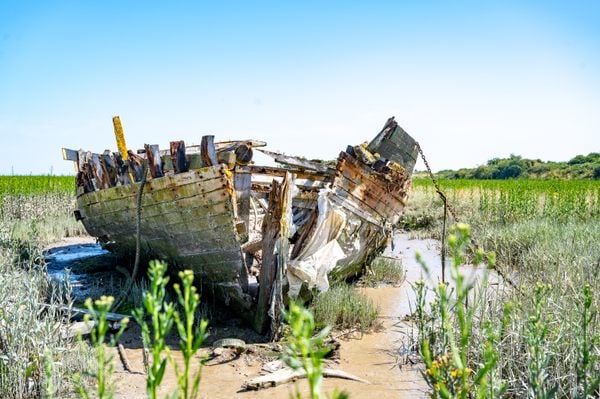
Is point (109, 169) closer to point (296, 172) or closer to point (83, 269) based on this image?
point (296, 172)

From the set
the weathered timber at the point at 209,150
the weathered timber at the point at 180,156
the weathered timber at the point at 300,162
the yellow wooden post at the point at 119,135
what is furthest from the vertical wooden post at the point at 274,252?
the yellow wooden post at the point at 119,135

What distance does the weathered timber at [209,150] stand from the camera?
19.5ft

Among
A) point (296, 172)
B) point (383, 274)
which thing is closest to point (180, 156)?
point (296, 172)

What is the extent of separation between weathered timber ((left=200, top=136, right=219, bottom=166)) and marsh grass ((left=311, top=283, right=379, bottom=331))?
93.7 inches

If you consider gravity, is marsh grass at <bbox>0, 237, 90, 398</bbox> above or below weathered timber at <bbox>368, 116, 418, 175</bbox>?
below

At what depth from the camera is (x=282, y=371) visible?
522 centimetres

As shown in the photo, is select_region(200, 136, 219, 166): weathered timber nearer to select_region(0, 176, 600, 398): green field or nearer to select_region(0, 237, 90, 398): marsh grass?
select_region(0, 176, 600, 398): green field

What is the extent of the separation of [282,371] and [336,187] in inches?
104

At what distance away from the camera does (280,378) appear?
16.5 feet

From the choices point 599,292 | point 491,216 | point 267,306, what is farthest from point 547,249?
point 491,216

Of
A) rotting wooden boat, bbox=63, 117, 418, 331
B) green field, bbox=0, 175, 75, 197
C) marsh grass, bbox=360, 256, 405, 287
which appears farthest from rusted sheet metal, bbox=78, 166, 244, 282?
green field, bbox=0, 175, 75, 197

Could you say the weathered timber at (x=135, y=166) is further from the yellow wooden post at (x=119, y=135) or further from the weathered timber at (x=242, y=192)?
the weathered timber at (x=242, y=192)

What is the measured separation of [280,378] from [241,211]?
2818 mm

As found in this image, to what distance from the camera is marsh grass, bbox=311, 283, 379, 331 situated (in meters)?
6.95
